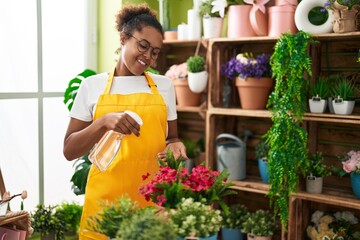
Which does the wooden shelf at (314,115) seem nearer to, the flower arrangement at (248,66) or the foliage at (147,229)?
the flower arrangement at (248,66)

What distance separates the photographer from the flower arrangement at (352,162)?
9.51 ft

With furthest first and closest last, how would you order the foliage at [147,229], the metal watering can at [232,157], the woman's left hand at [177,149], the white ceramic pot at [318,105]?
the metal watering can at [232,157] < the white ceramic pot at [318,105] < the woman's left hand at [177,149] < the foliage at [147,229]

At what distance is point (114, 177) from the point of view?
77.5 inches

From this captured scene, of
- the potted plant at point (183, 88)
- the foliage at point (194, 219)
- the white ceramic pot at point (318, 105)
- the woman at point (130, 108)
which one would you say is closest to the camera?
the foliage at point (194, 219)

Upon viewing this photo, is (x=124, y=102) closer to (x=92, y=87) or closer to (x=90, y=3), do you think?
(x=92, y=87)

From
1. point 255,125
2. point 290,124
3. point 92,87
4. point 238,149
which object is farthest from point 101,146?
point 255,125

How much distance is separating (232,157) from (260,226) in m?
0.50

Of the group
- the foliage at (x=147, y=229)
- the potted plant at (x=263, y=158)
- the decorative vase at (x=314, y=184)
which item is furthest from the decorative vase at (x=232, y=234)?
the foliage at (x=147, y=229)

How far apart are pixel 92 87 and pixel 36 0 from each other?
158 centimetres

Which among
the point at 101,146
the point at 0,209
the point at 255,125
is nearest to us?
the point at 101,146

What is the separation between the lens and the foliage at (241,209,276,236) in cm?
325

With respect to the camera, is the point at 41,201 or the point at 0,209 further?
the point at 41,201

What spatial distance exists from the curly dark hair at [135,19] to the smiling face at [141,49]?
0.02m

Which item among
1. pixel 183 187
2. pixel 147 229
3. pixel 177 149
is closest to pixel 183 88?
pixel 177 149
